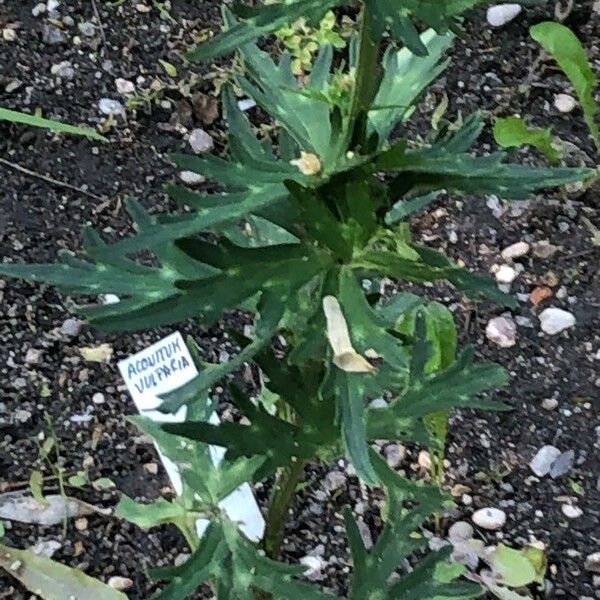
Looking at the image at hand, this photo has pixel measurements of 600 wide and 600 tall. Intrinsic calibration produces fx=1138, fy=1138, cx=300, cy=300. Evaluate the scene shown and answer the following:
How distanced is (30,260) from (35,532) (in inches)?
13.9

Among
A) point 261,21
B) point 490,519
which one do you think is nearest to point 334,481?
point 490,519

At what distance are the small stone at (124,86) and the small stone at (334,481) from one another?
615mm

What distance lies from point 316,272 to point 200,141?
79 centimetres

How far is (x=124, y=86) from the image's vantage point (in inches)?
62.7

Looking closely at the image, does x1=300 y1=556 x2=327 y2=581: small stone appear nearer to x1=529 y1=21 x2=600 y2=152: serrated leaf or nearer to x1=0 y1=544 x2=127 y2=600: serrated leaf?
x1=0 y1=544 x2=127 y2=600: serrated leaf

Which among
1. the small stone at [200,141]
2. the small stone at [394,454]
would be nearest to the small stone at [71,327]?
the small stone at [200,141]

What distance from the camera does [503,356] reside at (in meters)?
1.43

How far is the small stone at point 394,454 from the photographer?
1.35m

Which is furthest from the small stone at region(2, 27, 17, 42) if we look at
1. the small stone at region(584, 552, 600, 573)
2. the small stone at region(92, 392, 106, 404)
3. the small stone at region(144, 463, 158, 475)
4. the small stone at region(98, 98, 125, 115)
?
the small stone at region(584, 552, 600, 573)

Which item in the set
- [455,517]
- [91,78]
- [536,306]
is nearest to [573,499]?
[455,517]

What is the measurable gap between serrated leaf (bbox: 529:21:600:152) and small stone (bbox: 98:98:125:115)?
1.88 feet

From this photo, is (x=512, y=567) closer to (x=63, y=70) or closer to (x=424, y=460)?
(x=424, y=460)

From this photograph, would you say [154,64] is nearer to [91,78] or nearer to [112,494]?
[91,78]

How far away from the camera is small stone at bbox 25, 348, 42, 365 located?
1392 millimetres
